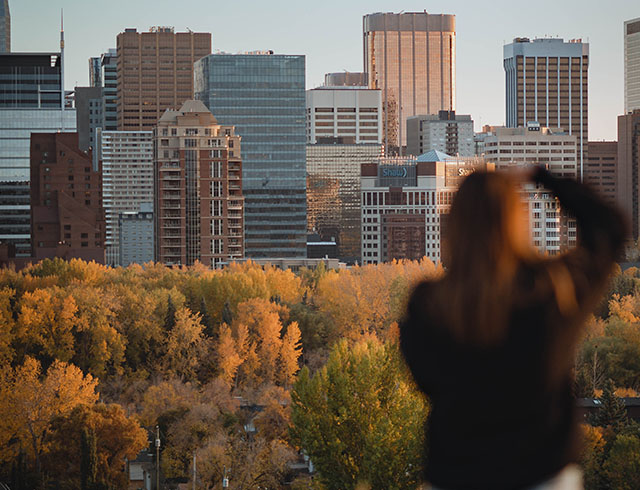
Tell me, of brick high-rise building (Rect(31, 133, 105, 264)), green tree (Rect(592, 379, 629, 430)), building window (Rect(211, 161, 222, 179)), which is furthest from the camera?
building window (Rect(211, 161, 222, 179))

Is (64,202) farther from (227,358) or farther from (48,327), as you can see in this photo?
(227,358)

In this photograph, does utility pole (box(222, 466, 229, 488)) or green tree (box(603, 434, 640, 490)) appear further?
green tree (box(603, 434, 640, 490))

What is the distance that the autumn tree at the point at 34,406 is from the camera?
194 feet

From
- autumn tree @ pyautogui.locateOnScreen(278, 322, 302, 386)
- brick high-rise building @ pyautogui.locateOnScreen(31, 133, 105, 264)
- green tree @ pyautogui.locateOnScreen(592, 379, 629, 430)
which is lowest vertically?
autumn tree @ pyautogui.locateOnScreen(278, 322, 302, 386)

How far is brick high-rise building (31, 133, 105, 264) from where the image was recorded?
159388 mm

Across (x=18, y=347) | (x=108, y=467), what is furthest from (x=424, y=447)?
(x=18, y=347)

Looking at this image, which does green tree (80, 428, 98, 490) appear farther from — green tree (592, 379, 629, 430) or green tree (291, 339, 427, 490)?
green tree (592, 379, 629, 430)

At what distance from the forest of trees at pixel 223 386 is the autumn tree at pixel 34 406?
0.35ft

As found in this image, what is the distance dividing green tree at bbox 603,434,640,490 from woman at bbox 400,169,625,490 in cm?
4743

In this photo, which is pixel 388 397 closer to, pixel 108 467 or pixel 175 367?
pixel 108 467

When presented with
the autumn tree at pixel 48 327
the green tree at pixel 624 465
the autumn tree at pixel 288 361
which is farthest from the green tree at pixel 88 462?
the autumn tree at pixel 288 361

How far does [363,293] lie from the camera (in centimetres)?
11550

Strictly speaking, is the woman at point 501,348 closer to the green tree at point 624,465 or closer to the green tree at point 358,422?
the green tree at point 358,422

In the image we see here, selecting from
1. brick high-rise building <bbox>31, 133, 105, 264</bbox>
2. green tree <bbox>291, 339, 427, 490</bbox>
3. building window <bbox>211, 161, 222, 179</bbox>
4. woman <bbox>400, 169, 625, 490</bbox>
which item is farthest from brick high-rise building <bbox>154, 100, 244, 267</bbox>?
woman <bbox>400, 169, 625, 490</bbox>
